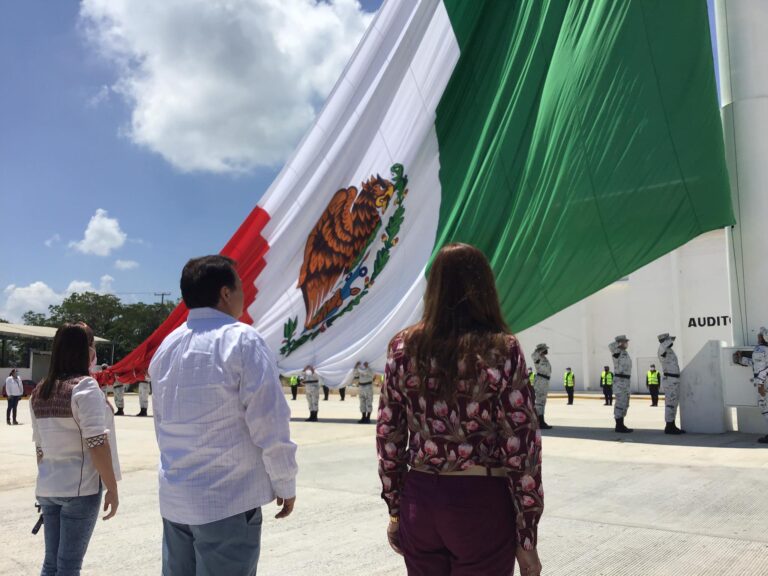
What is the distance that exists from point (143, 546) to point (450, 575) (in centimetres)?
327

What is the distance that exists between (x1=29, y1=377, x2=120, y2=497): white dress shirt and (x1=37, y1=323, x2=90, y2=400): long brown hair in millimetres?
54

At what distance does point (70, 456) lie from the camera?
2.98 meters

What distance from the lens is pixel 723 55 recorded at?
10398mm

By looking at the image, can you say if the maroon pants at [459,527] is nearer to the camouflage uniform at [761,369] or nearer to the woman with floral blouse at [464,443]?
the woman with floral blouse at [464,443]

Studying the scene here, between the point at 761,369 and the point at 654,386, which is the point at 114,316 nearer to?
the point at 654,386

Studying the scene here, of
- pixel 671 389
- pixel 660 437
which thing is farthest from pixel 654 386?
pixel 660 437

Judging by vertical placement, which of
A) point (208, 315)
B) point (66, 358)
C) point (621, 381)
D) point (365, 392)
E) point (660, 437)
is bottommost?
point (660, 437)

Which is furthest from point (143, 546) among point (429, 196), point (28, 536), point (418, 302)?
point (429, 196)

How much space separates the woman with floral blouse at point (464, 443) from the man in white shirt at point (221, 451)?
16.4 inches

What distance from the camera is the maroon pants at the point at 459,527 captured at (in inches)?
74.7

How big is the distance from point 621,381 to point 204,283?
9.93 metres

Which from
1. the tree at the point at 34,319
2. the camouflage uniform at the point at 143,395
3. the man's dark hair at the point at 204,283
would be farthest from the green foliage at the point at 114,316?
the man's dark hair at the point at 204,283

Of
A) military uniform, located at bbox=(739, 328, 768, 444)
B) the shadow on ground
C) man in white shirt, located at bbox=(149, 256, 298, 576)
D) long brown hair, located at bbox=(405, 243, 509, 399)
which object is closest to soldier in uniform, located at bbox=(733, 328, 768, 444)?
military uniform, located at bbox=(739, 328, 768, 444)

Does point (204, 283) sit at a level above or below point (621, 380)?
above
